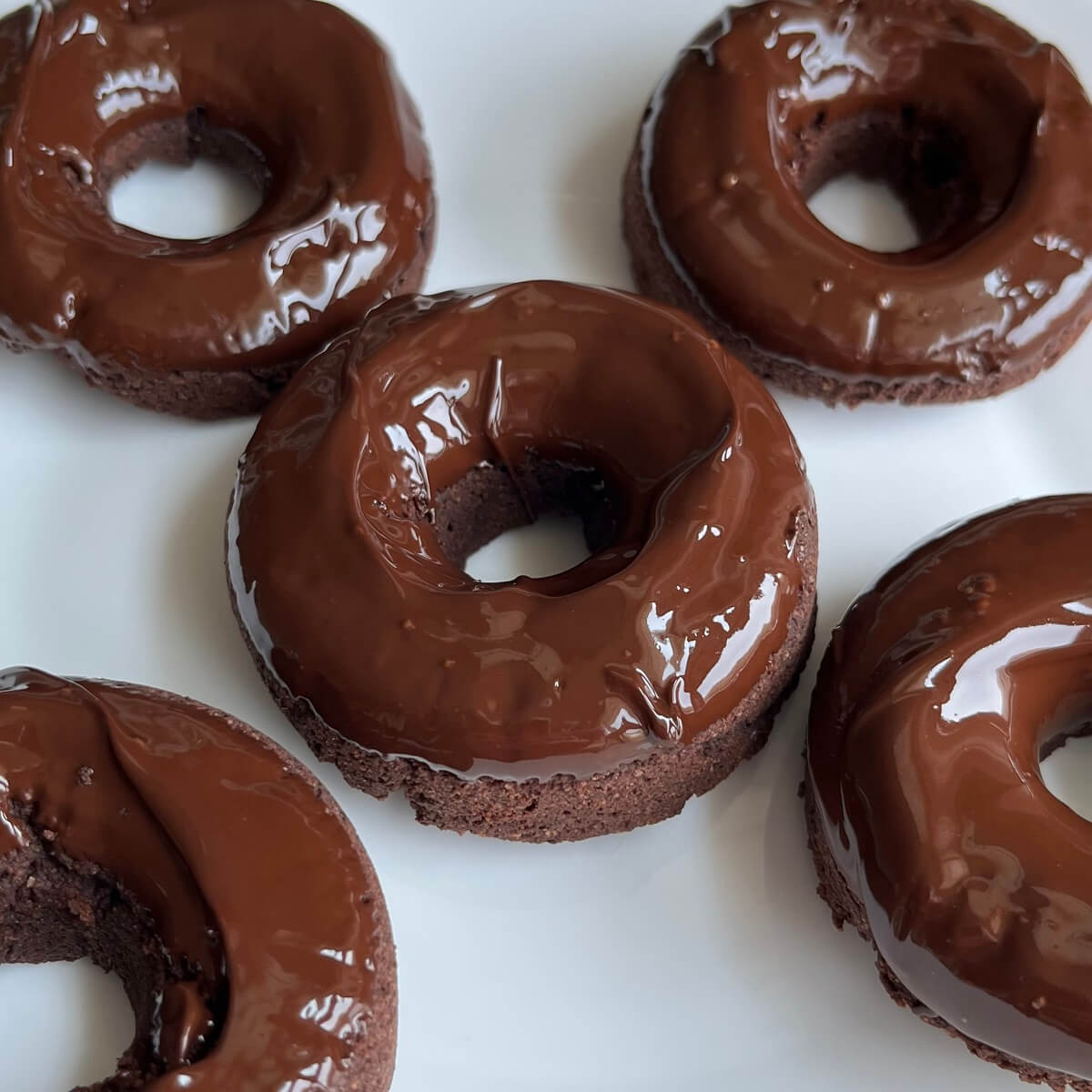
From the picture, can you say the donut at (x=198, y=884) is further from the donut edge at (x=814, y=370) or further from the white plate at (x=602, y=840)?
the donut edge at (x=814, y=370)

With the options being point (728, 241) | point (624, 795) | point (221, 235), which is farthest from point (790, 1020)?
point (221, 235)

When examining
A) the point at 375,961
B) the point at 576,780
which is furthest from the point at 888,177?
the point at 375,961

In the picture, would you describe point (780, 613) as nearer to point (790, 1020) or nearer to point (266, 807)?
Answer: point (790, 1020)

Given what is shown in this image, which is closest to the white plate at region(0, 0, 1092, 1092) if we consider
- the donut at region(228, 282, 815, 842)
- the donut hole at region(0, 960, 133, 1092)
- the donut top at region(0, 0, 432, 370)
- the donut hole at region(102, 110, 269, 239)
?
the donut hole at region(0, 960, 133, 1092)

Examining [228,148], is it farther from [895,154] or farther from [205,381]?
[895,154]

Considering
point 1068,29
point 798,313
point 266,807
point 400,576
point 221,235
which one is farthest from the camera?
point 1068,29

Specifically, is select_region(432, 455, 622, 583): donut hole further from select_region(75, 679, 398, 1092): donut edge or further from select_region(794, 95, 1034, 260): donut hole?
select_region(794, 95, 1034, 260): donut hole

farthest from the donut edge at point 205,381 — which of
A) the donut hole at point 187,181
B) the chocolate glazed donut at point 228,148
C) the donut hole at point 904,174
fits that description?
the donut hole at point 904,174
